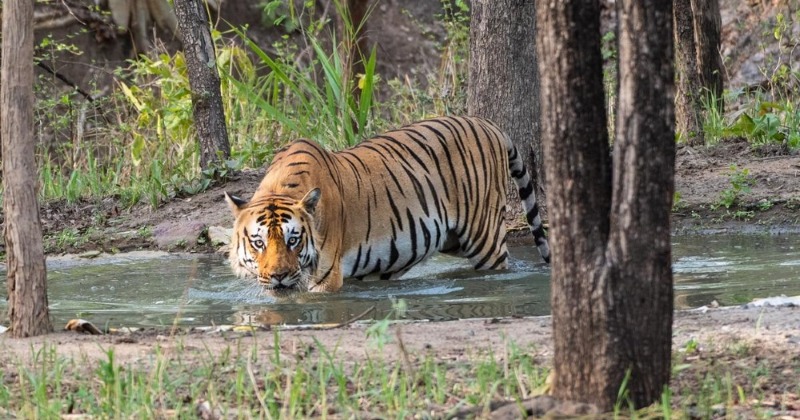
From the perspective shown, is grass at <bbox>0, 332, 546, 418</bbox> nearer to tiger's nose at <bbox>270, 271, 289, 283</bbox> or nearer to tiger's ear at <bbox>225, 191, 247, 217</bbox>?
tiger's nose at <bbox>270, 271, 289, 283</bbox>

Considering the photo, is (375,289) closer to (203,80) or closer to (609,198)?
(203,80)

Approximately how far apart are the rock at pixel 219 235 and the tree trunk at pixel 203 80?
1121 millimetres

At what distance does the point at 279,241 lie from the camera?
6.80 m

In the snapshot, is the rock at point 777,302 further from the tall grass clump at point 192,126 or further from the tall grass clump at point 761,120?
the tall grass clump at point 761,120

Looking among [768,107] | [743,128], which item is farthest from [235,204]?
[768,107]

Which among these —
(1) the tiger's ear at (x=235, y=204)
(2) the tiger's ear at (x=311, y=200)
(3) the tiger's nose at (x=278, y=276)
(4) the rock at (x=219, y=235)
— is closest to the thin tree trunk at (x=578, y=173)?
(3) the tiger's nose at (x=278, y=276)

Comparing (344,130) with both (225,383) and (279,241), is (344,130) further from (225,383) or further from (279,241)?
(225,383)

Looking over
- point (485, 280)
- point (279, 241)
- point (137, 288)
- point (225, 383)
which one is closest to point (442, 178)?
point (485, 280)

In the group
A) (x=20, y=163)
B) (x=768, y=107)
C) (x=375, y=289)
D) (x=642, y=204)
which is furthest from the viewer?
(x=768, y=107)

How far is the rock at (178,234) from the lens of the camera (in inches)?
367

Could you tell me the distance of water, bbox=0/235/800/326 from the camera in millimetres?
Result: 6344

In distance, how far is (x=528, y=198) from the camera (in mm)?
8555

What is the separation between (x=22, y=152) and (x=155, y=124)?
24.1 feet

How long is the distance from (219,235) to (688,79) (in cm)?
514
